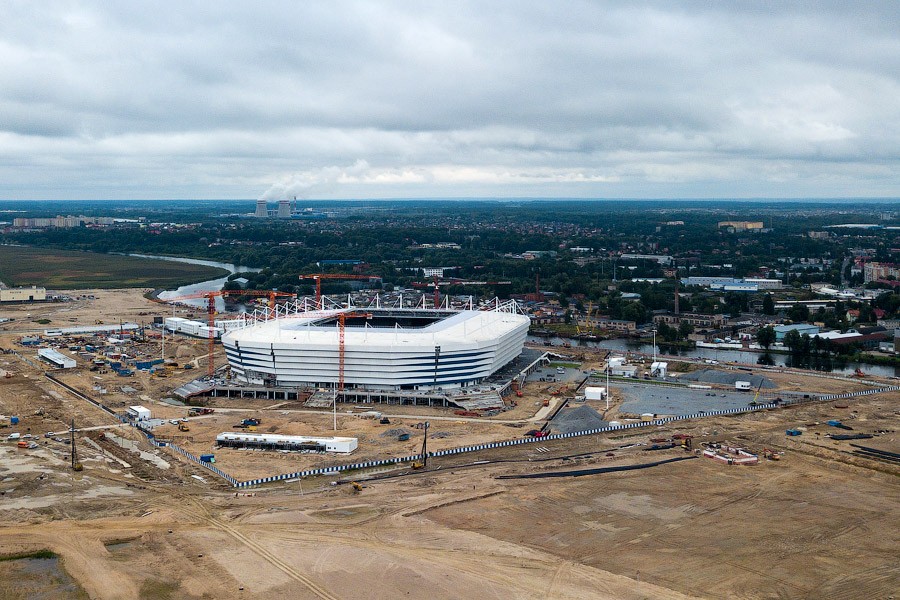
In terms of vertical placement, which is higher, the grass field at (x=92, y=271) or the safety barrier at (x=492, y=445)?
the grass field at (x=92, y=271)

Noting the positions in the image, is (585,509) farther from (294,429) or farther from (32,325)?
(32,325)

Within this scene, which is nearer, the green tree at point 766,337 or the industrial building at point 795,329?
the green tree at point 766,337

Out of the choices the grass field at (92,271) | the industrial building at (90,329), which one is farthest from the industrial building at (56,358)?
the grass field at (92,271)

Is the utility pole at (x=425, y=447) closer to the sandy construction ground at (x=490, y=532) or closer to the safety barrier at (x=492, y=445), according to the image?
the safety barrier at (x=492, y=445)

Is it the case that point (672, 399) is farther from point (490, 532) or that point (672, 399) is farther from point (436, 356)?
point (490, 532)

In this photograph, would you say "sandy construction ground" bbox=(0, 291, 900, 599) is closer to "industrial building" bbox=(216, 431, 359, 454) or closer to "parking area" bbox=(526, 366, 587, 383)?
"industrial building" bbox=(216, 431, 359, 454)

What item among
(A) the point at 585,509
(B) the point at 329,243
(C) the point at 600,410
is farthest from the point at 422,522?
(B) the point at 329,243

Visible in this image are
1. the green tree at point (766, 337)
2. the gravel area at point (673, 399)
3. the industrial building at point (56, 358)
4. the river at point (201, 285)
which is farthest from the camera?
the river at point (201, 285)
